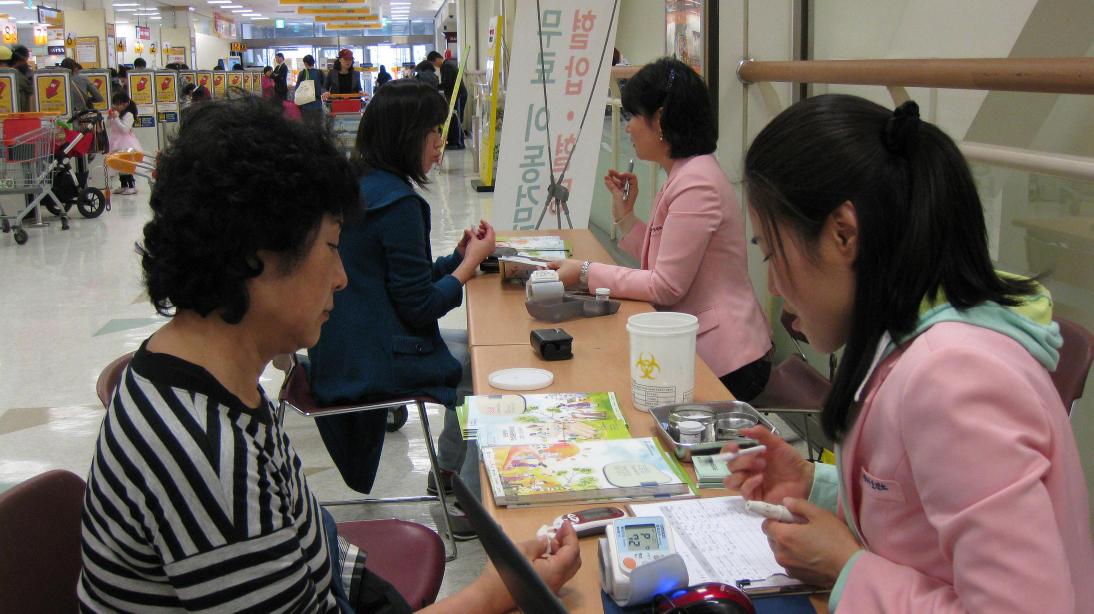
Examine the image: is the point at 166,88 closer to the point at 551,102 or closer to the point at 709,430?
the point at 551,102

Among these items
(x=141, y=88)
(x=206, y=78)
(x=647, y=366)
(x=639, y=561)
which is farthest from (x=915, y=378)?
(x=206, y=78)

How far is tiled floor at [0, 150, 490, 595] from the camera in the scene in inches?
133

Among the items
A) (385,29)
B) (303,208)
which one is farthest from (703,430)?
(385,29)

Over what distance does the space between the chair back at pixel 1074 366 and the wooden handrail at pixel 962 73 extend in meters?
0.47

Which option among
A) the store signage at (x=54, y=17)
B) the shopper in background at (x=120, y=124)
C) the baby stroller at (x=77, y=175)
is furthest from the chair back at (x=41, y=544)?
the store signage at (x=54, y=17)

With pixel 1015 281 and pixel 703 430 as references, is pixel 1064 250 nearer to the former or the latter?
pixel 703 430

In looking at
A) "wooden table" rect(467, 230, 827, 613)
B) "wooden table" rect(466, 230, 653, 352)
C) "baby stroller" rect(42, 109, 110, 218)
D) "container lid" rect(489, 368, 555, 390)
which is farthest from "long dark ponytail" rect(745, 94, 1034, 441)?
"baby stroller" rect(42, 109, 110, 218)

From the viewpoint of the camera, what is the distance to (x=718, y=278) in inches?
103

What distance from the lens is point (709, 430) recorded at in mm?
1648

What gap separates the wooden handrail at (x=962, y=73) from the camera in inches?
67.1

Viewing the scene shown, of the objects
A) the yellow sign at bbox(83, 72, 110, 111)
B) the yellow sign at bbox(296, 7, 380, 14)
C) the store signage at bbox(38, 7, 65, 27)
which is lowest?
the yellow sign at bbox(83, 72, 110, 111)

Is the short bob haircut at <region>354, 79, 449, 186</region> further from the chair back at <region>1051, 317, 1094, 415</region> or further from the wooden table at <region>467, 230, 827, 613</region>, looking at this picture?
the chair back at <region>1051, 317, 1094, 415</region>

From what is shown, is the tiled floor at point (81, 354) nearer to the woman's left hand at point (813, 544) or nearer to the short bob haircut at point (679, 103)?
the woman's left hand at point (813, 544)

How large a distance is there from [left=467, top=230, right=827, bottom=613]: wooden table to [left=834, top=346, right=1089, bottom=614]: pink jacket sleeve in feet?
1.04
